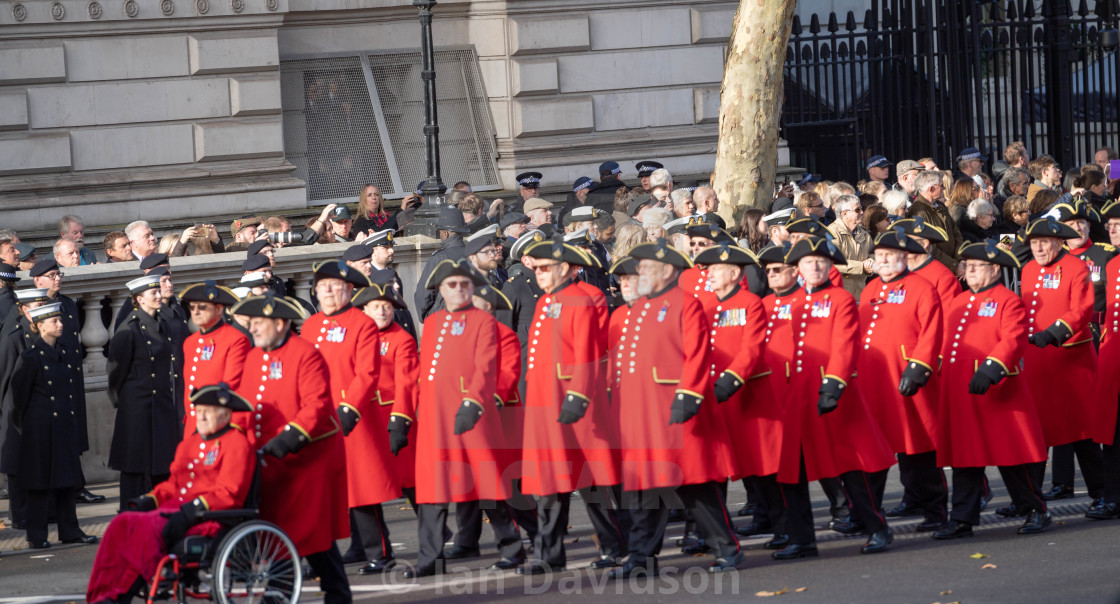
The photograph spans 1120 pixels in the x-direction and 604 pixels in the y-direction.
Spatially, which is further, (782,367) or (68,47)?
(68,47)

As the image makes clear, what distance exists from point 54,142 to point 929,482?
925 centimetres

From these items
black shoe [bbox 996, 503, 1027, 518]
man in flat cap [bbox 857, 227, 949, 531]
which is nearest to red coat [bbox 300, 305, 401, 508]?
man in flat cap [bbox 857, 227, 949, 531]

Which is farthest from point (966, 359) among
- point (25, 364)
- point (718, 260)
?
point (25, 364)

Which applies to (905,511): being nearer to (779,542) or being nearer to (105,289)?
(779,542)

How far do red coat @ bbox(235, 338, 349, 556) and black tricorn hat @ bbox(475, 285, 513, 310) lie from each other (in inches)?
58.5

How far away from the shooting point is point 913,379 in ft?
30.1

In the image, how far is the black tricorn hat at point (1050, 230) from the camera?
10.0 meters

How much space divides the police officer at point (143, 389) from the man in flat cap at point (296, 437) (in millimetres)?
2526

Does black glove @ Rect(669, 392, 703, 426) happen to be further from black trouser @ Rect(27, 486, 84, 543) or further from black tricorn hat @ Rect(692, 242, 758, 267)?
black trouser @ Rect(27, 486, 84, 543)

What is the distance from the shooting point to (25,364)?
404 inches

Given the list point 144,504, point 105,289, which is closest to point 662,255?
point 144,504

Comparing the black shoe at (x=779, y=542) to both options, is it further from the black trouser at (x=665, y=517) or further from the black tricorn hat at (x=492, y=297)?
the black tricorn hat at (x=492, y=297)

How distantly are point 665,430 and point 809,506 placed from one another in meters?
1.00

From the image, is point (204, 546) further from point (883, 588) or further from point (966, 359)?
point (966, 359)
